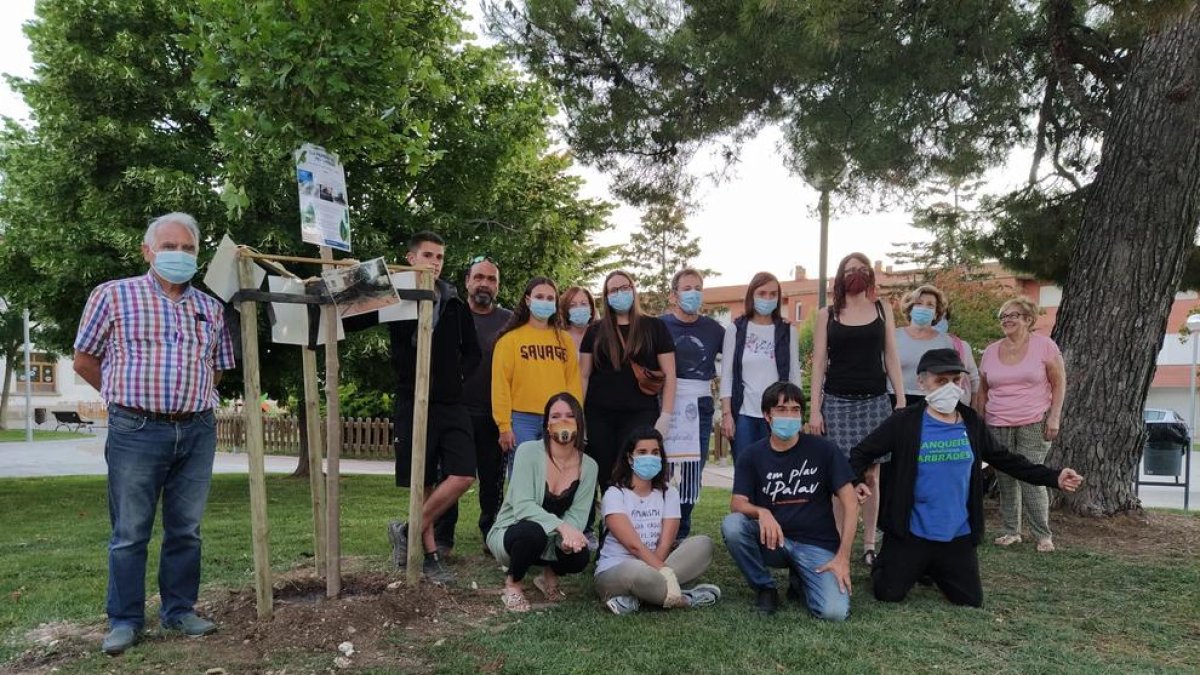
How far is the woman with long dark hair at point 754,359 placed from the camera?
17.5 feet

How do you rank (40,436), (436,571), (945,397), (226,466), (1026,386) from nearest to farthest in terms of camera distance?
(945,397) → (436,571) → (1026,386) → (226,466) → (40,436)

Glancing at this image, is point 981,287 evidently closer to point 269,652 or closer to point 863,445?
point 863,445

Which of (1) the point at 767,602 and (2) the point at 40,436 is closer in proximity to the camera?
(1) the point at 767,602

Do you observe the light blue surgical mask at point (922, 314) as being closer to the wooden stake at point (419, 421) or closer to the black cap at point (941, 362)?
the black cap at point (941, 362)

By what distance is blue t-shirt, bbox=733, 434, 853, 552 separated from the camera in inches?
178

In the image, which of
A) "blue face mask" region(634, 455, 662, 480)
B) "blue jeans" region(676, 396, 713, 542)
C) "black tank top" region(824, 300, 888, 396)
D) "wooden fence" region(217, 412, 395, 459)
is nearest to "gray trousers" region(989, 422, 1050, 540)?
"black tank top" region(824, 300, 888, 396)

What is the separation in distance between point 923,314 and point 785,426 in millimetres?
1842

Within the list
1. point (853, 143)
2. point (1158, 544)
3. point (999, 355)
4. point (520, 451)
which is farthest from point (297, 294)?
point (1158, 544)

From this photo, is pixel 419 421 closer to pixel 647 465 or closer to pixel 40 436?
pixel 647 465

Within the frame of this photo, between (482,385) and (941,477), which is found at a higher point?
(482,385)

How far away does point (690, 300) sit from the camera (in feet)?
18.0

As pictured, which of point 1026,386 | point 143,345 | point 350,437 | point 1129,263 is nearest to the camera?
point 143,345

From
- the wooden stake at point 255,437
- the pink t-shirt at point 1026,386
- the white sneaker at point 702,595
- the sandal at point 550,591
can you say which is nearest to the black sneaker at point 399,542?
the sandal at point 550,591

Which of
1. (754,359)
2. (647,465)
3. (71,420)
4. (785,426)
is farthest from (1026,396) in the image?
(71,420)
